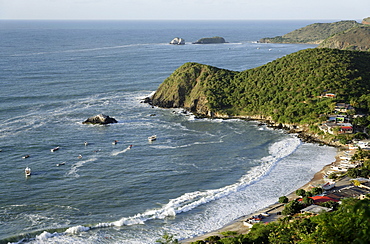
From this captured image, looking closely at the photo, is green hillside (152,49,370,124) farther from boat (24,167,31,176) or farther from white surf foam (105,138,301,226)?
boat (24,167,31,176)

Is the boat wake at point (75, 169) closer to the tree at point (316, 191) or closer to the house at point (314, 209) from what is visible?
the house at point (314, 209)

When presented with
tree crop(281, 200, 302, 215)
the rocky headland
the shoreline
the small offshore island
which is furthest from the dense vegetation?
the rocky headland

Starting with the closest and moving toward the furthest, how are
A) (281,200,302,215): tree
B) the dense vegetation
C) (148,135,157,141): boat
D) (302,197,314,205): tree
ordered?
the dense vegetation, (281,200,302,215): tree, (302,197,314,205): tree, (148,135,157,141): boat

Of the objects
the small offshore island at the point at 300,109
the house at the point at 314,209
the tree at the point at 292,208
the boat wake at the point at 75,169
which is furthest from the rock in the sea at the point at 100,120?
the house at the point at 314,209

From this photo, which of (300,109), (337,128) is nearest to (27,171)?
(337,128)

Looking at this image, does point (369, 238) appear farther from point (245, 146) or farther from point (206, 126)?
point (206, 126)

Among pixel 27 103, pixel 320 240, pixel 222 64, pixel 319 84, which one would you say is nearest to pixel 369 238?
pixel 320 240
